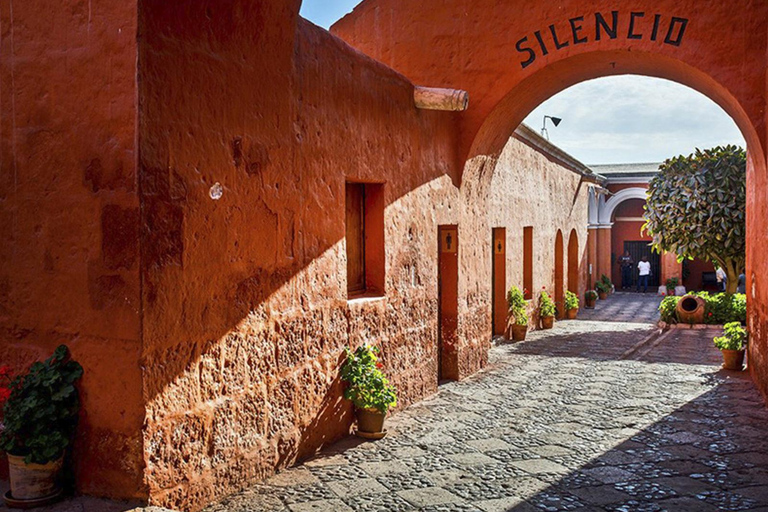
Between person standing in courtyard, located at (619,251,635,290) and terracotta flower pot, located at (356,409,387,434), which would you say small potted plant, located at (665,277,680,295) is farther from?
terracotta flower pot, located at (356,409,387,434)

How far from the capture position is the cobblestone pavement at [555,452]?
4473 mm

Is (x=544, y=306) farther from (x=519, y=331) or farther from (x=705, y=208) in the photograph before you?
(x=705, y=208)

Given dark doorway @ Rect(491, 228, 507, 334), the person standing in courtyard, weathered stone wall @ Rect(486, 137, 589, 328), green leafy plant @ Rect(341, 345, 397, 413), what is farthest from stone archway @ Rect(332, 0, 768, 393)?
the person standing in courtyard

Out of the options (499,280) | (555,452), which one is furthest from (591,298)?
(555,452)

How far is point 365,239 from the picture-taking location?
662 cm

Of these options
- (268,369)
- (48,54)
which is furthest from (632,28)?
(48,54)

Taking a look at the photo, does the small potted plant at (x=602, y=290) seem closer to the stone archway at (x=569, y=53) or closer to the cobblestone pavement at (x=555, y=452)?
the stone archway at (x=569, y=53)

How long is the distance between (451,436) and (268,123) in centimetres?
304

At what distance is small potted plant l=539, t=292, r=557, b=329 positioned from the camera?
13648mm

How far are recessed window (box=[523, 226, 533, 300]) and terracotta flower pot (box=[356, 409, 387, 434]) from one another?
25.3 ft

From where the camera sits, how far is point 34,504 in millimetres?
3660

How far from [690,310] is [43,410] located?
1251 cm

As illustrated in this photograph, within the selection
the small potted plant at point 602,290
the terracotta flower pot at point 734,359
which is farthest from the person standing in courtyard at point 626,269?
the terracotta flower pot at point 734,359

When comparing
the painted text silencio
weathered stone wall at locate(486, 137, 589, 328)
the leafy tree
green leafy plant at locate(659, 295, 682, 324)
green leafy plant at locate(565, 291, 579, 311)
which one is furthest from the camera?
green leafy plant at locate(565, 291, 579, 311)
